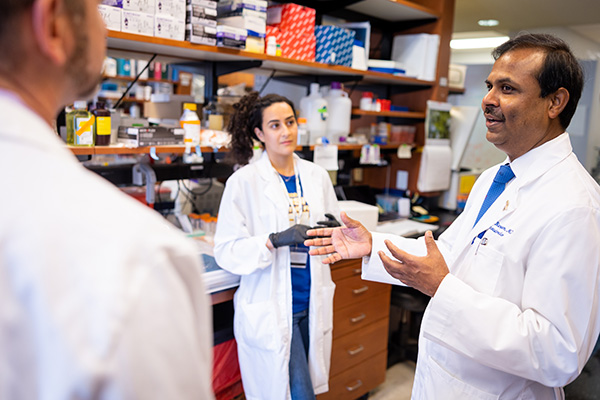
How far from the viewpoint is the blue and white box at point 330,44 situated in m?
2.74

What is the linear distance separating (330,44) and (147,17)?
3.89ft

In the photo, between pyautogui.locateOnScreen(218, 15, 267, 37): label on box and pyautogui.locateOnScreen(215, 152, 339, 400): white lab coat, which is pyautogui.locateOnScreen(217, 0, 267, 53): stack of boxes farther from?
pyautogui.locateOnScreen(215, 152, 339, 400): white lab coat

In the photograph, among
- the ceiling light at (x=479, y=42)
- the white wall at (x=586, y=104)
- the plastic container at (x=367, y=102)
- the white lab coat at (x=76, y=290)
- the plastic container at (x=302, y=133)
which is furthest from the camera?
the ceiling light at (x=479, y=42)

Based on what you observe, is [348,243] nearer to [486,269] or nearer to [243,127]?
[486,269]

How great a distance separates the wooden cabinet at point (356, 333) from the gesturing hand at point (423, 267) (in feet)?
3.70

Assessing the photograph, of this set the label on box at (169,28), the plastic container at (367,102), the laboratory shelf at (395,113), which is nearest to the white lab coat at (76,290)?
the label on box at (169,28)

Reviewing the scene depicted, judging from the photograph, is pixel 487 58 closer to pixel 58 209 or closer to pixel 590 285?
pixel 590 285

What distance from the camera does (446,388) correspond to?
4.32 feet

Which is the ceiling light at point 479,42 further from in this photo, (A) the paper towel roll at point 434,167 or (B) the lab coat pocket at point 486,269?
(B) the lab coat pocket at point 486,269

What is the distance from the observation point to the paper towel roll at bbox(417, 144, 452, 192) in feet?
11.7

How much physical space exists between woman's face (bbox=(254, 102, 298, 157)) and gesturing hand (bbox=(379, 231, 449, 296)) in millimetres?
1020

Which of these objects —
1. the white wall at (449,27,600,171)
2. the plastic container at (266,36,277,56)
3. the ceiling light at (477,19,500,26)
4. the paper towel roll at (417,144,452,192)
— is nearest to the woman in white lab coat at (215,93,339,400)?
the plastic container at (266,36,277,56)

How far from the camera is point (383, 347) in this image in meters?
2.84

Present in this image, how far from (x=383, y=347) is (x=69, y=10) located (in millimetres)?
2698
